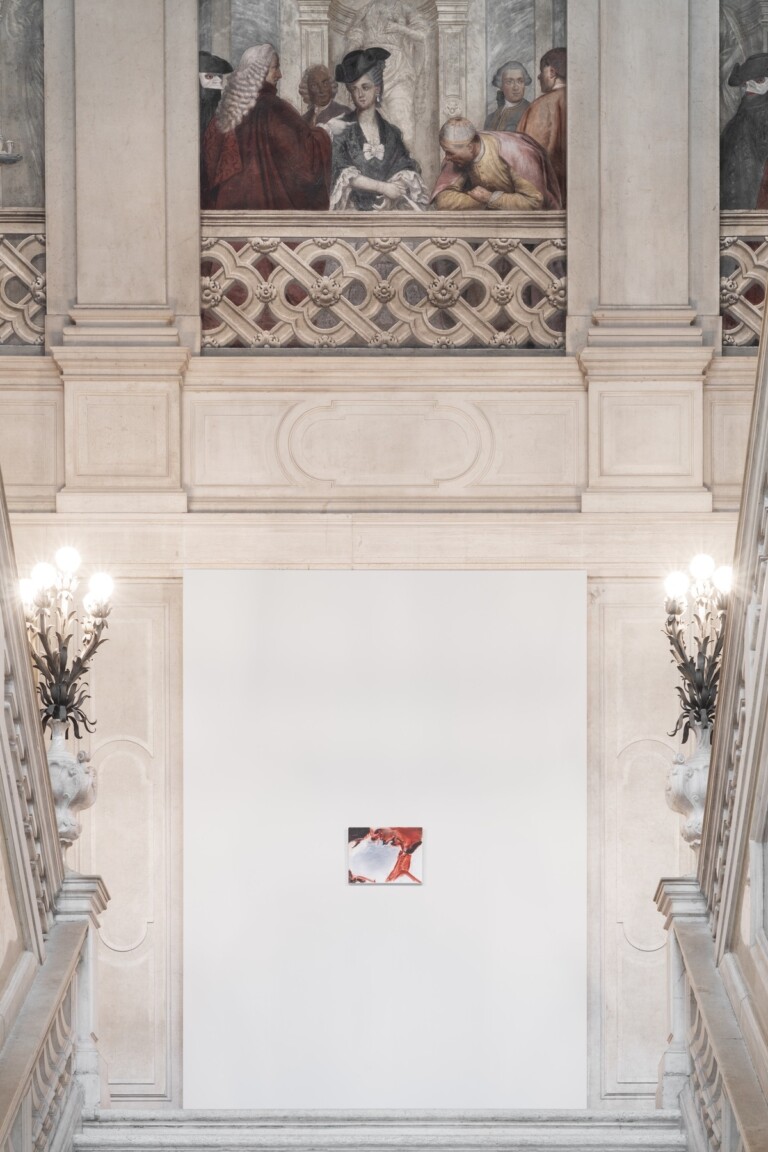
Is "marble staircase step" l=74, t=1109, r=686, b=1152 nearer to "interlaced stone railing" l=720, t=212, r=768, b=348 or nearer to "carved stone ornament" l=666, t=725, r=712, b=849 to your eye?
"carved stone ornament" l=666, t=725, r=712, b=849

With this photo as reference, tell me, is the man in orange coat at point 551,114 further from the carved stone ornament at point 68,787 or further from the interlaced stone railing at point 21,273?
the carved stone ornament at point 68,787

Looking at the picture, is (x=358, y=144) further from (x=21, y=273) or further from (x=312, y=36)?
(x=21, y=273)

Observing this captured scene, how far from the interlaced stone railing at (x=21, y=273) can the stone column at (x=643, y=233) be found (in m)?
3.42

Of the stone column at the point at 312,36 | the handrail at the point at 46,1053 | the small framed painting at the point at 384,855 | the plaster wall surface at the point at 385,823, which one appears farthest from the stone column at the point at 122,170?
the handrail at the point at 46,1053

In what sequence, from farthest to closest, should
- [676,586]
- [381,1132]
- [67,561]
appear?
[676,586]
[67,561]
[381,1132]

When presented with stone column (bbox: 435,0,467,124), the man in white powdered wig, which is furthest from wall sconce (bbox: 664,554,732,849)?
stone column (bbox: 435,0,467,124)

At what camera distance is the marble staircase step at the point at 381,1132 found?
586cm

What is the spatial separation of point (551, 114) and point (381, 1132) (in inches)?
269

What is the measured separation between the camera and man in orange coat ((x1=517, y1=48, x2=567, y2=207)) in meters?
10.3

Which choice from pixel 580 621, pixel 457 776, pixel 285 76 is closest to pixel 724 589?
pixel 580 621

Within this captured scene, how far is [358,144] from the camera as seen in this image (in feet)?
34.1

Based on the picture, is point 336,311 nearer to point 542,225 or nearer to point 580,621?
point 542,225

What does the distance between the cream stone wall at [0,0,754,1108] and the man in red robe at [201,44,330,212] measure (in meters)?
0.22

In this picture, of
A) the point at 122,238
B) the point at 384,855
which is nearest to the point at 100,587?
the point at 384,855
